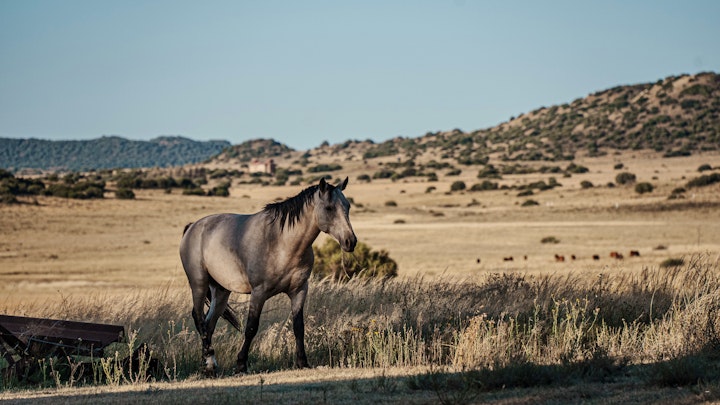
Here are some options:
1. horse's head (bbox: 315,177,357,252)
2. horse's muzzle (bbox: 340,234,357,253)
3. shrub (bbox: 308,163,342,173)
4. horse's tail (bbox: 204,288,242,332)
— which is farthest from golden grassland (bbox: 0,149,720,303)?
shrub (bbox: 308,163,342,173)

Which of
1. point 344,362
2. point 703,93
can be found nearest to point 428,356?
point 344,362

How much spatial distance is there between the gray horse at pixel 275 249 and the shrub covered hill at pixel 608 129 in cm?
11474

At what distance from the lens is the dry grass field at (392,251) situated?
881cm

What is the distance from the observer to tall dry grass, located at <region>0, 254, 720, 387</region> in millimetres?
10297

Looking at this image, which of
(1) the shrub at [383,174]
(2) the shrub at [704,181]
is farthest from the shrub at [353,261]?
(1) the shrub at [383,174]

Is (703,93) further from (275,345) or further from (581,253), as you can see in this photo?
(275,345)

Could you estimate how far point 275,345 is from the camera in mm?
11844

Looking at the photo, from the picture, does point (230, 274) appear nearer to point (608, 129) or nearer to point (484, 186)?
point (484, 186)

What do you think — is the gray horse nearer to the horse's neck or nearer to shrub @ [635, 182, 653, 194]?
the horse's neck

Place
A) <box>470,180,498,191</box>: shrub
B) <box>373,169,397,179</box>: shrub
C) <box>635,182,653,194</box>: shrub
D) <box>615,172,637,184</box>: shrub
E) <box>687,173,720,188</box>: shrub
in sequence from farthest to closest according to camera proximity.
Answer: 1. <box>373,169,397,179</box>: shrub
2. <box>470,180,498,191</box>: shrub
3. <box>615,172,637,184</box>: shrub
4. <box>635,182,653,194</box>: shrub
5. <box>687,173,720,188</box>: shrub

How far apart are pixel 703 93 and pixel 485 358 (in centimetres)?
15624

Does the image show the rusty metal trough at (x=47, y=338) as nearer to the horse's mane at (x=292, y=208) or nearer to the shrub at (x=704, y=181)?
the horse's mane at (x=292, y=208)

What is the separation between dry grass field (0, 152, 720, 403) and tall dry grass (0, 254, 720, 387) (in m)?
0.12

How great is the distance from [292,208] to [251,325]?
4.89ft
